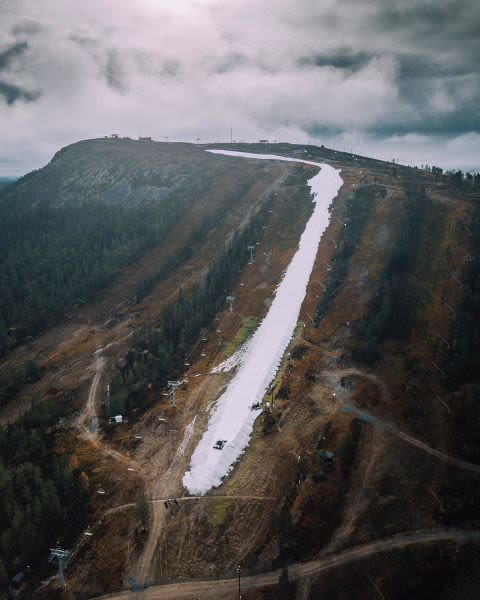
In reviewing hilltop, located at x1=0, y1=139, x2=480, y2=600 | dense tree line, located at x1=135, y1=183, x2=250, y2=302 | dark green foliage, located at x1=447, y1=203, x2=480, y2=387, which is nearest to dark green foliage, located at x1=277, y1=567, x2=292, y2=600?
hilltop, located at x1=0, y1=139, x2=480, y2=600

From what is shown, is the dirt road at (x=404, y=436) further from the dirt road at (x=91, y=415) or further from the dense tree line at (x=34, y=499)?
the dirt road at (x=91, y=415)

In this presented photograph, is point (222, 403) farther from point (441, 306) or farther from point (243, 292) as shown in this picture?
point (441, 306)

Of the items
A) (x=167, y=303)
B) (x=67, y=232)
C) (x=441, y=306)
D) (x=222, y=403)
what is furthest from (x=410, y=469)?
(x=67, y=232)

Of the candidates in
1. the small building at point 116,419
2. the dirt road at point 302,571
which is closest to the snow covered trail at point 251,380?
the dirt road at point 302,571

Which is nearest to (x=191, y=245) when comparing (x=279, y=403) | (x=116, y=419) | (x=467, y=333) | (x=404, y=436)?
(x=116, y=419)

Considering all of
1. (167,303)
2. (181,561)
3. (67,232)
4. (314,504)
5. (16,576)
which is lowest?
(16,576)

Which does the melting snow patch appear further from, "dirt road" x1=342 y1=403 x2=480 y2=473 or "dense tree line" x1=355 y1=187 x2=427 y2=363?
"dirt road" x1=342 y1=403 x2=480 y2=473

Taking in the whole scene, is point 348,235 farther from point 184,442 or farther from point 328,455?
point 184,442
